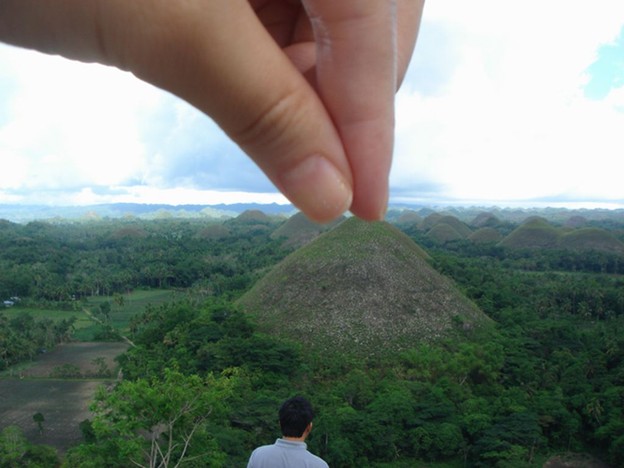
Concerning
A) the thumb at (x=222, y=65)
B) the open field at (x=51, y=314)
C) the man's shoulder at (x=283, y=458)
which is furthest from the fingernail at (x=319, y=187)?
the open field at (x=51, y=314)

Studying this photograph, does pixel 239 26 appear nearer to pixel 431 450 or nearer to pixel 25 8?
pixel 25 8

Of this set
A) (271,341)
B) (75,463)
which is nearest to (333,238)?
(271,341)

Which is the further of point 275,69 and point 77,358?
point 77,358

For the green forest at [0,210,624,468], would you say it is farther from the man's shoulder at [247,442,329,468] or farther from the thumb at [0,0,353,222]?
the thumb at [0,0,353,222]

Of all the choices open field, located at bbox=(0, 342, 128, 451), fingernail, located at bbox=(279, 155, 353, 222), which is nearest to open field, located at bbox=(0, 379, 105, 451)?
open field, located at bbox=(0, 342, 128, 451)

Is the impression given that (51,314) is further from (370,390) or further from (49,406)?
(370,390)

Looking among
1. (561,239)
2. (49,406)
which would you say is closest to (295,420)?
(49,406)
